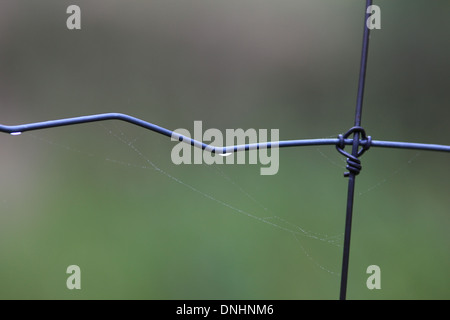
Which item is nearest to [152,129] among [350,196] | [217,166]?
[350,196]

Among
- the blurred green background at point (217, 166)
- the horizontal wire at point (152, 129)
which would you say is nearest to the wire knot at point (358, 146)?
the horizontal wire at point (152, 129)

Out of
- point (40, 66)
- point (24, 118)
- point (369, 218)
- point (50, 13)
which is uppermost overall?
point (50, 13)

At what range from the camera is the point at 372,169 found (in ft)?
4.07

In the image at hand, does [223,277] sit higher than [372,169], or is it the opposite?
[372,169]

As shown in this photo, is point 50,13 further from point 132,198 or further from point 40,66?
point 132,198

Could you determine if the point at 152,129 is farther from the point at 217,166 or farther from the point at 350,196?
the point at 217,166

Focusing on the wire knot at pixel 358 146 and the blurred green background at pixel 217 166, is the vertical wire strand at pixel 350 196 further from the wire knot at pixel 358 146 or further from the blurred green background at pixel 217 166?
the blurred green background at pixel 217 166

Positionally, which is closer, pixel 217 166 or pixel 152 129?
pixel 152 129

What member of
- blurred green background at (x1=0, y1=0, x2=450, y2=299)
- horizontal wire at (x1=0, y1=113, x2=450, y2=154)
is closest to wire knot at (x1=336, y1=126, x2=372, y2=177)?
horizontal wire at (x1=0, y1=113, x2=450, y2=154)

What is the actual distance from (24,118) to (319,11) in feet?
3.08

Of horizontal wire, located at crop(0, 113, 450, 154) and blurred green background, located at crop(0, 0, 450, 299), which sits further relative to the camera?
blurred green background, located at crop(0, 0, 450, 299)

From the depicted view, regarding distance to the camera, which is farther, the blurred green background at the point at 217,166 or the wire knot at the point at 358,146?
the blurred green background at the point at 217,166

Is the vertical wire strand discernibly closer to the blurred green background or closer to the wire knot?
the wire knot

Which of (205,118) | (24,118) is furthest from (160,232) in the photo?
(24,118)
